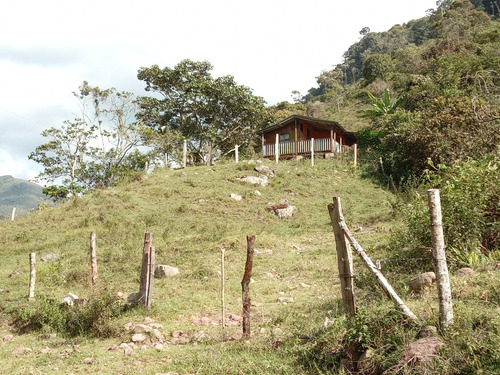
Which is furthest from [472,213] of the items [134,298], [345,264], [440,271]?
[134,298]

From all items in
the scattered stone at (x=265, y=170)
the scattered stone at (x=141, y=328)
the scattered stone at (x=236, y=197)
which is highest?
the scattered stone at (x=265, y=170)

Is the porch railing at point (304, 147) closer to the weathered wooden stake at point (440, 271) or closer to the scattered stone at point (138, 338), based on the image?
the scattered stone at point (138, 338)

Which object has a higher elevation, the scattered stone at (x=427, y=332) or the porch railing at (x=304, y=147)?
the porch railing at (x=304, y=147)

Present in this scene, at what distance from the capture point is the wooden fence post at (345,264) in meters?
4.77

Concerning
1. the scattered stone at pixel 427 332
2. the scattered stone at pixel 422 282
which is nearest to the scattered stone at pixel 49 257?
the scattered stone at pixel 422 282

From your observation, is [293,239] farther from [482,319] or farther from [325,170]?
[325,170]

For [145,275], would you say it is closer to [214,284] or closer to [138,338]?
[138,338]

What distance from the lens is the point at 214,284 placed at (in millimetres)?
8914

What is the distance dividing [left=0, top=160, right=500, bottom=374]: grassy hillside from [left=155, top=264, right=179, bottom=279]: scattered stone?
→ 298 millimetres

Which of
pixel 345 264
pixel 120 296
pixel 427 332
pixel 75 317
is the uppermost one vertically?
pixel 345 264

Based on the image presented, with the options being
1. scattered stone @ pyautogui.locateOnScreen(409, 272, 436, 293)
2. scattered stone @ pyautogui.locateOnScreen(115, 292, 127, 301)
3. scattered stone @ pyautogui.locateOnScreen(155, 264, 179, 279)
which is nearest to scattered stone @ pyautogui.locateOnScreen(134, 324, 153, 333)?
scattered stone @ pyautogui.locateOnScreen(115, 292, 127, 301)

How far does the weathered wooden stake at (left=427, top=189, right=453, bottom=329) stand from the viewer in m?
3.89

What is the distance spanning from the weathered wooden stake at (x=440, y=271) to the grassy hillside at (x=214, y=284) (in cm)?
16

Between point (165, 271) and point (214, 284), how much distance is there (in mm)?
1592
